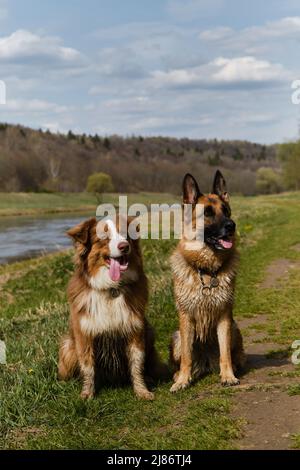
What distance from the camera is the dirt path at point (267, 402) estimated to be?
15.4 ft

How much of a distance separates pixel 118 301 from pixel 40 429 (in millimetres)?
1472

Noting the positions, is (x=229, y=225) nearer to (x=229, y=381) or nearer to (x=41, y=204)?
(x=229, y=381)

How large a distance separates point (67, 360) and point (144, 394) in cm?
97

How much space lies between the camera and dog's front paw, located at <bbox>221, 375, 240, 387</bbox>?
6.15 metres

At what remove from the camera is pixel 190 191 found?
6270 millimetres

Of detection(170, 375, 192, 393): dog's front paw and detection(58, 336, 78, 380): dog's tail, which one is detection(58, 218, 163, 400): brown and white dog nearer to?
detection(58, 336, 78, 380): dog's tail

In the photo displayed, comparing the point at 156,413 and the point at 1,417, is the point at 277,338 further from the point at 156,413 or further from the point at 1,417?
the point at 1,417

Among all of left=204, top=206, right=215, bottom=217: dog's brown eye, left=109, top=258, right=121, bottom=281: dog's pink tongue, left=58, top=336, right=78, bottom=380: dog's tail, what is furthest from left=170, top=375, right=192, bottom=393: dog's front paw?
left=204, top=206, right=215, bottom=217: dog's brown eye

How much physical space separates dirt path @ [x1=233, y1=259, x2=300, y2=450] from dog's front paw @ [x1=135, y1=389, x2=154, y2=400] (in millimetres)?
908

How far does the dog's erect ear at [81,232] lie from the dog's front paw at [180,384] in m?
1.82

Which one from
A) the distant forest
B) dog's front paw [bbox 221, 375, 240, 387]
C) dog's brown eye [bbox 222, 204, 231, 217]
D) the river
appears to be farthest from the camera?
the distant forest

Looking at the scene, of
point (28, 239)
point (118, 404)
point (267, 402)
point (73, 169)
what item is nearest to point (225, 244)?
point (267, 402)

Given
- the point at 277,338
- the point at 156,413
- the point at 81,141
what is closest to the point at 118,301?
the point at 156,413

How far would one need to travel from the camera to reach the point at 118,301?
610cm
